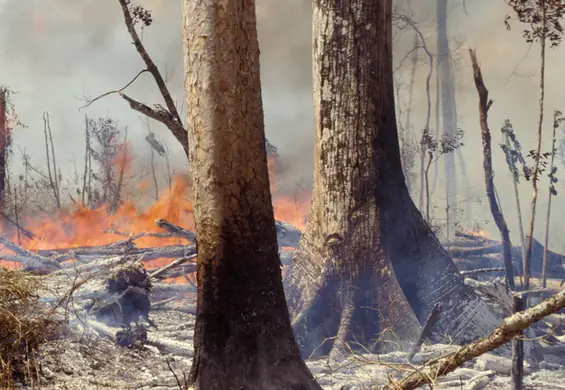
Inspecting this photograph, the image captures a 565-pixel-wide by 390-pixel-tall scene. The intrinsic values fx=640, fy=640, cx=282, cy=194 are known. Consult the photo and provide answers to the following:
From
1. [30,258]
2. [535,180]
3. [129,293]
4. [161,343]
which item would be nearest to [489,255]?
[535,180]

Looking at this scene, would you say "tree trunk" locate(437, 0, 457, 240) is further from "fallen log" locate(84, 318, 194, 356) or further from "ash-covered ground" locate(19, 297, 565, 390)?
"fallen log" locate(84, 318, 194, 356)

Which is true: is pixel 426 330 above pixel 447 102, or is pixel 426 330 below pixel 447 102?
below

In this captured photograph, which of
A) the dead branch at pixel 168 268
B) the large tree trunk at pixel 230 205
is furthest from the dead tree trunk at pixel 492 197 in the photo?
the large tree trunk at pixel 230 205

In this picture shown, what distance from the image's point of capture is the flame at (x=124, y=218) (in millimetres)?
6840

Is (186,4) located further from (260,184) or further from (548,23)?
(548,23)

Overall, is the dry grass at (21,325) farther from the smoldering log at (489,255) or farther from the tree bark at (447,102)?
the tree bark at (447,102)

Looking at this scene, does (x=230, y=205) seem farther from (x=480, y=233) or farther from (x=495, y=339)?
(x=480, y=233)

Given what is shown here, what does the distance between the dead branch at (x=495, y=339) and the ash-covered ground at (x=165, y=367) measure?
1046 mm

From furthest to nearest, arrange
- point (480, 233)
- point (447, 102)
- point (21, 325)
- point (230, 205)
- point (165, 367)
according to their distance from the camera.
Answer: point (447, 102) < point (480, 233) < point (165, 367) < point (21, 325) < point (230, 205)

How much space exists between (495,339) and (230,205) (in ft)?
4.04

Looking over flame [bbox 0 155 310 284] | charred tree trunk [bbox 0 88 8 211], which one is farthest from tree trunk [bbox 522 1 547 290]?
charred tree trunk [bbox 0 88 8 211]

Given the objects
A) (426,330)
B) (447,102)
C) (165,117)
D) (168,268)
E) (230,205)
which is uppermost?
(447,102)

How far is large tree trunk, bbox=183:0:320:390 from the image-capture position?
2844mm

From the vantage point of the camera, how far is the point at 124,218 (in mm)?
7133
